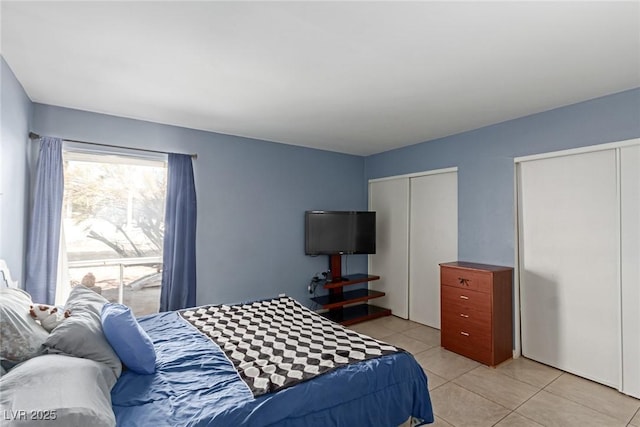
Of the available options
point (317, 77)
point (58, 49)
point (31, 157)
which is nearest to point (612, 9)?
point (317, 77)

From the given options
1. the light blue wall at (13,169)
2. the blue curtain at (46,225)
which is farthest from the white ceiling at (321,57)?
the blue curtain at (46,225)

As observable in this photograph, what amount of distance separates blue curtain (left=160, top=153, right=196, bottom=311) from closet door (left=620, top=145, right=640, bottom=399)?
4.10 m

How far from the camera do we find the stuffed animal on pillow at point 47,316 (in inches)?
65.1

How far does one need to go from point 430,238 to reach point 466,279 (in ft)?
3.41

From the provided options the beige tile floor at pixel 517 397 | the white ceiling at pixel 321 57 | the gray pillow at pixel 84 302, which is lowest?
the beige tile floor at pixel 517 397

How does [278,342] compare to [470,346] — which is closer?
[278,342]

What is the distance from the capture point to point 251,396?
60.9 inches

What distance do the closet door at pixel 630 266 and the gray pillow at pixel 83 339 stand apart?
3770 millimetres

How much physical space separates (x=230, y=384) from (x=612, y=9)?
2812 millimetres

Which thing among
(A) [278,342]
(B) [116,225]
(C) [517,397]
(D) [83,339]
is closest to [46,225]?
(B) [116,225]

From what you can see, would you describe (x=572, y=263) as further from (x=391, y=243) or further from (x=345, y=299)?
(x=345, y=299)

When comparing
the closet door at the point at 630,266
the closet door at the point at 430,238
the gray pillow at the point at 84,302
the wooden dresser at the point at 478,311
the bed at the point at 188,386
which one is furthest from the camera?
the closet door at the point at 430,238

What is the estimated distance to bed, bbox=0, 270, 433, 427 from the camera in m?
1.17

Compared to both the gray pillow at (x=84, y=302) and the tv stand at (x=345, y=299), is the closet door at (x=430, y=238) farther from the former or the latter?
the gray pillow at (x=84, y=302)
